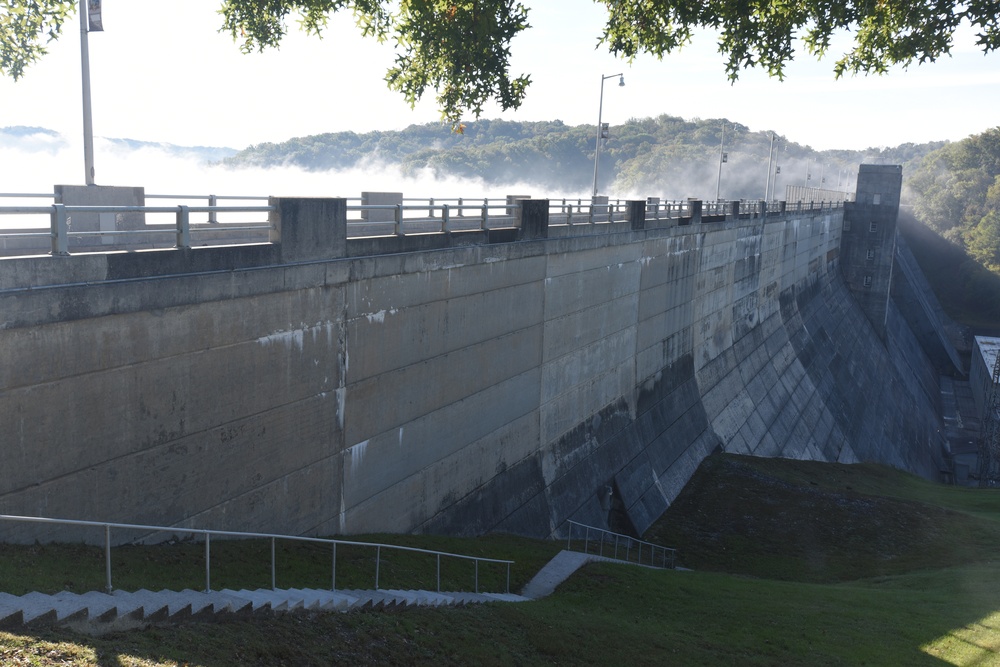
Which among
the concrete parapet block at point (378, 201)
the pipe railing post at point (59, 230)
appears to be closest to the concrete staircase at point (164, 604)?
the pipe railing post at point (59, 230)

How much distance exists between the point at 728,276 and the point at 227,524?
32.8 metres

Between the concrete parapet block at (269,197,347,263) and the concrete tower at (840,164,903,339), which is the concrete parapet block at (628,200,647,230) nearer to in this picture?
the concrete parapet block at (269,197,347,263)

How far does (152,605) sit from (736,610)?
40.0ft

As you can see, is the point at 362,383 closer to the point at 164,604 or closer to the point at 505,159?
the point at 164,604

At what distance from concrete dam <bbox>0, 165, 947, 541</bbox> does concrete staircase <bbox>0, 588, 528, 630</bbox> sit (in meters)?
2.33

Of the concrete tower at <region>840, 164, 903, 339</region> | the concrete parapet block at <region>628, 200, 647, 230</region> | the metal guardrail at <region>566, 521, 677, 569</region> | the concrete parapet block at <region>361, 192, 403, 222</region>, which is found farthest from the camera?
the concrete tower at <region>840, 164, 903, 339</region>

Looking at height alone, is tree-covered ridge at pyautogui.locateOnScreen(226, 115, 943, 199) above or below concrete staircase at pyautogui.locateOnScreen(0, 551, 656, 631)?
above

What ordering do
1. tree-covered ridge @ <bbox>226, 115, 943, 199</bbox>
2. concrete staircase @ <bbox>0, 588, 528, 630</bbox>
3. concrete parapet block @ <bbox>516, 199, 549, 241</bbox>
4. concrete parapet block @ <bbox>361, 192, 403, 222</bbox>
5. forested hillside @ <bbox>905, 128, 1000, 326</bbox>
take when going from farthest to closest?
forested hillside @ <bbox>905, 128, 1000, 326</bbox>, tree-covered ridge @ <bbox>226, 115, 943, 199</bbox>, concrete parapet block @ <bbox>516, 199, 549, 241</bbox>, concrete parapet block @ <bbox>361, 192, 403, 222</bbox>, concrete staircase @ <bbox>0, 588, 528, 630</bbox>

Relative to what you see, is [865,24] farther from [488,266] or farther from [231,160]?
[231,160]

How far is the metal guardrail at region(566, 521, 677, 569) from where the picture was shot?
23172mm

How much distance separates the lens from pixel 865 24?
13531 millimetres

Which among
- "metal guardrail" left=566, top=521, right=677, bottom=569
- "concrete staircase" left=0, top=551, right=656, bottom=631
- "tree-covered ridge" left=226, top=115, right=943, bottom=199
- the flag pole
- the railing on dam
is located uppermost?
"tree-covered ridge" left=226, top=115, right=943, bottom=199

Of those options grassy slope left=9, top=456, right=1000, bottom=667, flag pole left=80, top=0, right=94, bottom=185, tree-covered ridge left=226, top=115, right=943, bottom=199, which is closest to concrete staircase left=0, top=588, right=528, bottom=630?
grassy slope left=9, top=456, right=1000, bottom=667

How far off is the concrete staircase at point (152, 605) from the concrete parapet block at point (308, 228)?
218 inches
